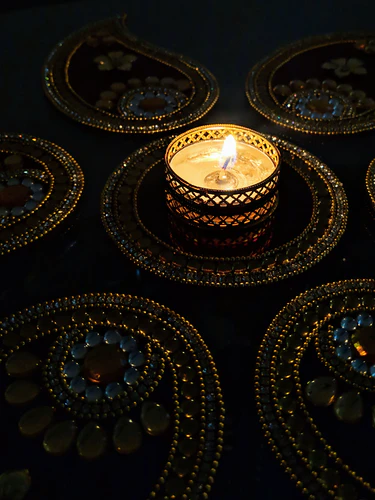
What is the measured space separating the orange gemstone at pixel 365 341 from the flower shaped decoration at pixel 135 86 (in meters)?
0.49

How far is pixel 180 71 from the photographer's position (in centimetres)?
84

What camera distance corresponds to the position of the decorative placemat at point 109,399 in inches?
15.9

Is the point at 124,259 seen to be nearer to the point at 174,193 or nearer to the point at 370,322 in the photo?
the point at 174,193

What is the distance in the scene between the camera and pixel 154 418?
428 millimetres

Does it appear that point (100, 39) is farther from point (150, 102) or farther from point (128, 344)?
point (128, 344)

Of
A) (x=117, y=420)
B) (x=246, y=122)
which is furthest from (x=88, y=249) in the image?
(x=246, y=122)

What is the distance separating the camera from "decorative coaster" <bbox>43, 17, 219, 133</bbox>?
74cm

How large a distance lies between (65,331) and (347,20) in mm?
851

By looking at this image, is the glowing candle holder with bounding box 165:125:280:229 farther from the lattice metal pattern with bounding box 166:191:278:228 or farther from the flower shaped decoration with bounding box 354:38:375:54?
the flower shaped decoration with bounding box 354:38:375:54

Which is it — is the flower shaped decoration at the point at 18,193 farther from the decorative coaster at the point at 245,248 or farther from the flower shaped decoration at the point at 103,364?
the flower shaped decoration at the point at 103,364

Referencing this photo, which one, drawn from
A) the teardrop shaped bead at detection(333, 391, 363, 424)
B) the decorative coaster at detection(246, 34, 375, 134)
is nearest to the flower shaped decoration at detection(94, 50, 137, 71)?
the decorative coaster at detection(246, 34, 375, 134)

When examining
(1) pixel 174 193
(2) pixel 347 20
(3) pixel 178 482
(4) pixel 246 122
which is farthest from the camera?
(2) pixel 347 20

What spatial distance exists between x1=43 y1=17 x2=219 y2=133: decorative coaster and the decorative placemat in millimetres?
332

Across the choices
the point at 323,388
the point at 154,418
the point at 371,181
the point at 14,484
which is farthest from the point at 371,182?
the point at 14,484
